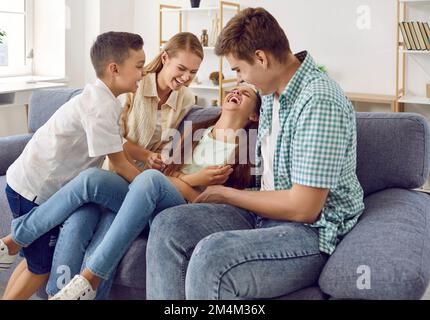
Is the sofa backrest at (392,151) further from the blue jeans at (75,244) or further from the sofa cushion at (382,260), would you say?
the blue jeans at (75,244)

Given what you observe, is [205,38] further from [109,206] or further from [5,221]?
[109,206]

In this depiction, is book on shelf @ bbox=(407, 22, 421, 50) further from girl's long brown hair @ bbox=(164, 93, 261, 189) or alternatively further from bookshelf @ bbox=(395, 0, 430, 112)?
girl's long brown hair @ bbox=(164, 93, 261, 189)

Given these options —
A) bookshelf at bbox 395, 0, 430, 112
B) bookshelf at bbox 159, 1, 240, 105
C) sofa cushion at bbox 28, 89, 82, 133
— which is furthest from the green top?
bookshelf at bbox 159, 1, 240, 105

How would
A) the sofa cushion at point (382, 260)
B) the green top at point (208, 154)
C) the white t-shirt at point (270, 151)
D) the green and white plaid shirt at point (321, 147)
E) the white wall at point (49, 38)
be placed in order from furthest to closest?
the white wall at point (49, 38)
the green top at point (208, 154)
the white t-shirt at point (270, 151)
the green and white plaid shirt at point (321, 147)
the sofa cushion at point (382, 260)

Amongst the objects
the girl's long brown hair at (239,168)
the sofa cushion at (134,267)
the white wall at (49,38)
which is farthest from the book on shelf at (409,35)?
the sofa cushion at (134,267)

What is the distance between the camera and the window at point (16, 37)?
413 centimetres

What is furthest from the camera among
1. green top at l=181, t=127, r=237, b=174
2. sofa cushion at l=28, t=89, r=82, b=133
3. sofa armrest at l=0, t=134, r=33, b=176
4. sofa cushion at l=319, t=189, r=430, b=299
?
sofa cushion at l=28, t=89, r=82, b=133

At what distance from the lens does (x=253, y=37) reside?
1.47 m

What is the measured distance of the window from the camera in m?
4.13

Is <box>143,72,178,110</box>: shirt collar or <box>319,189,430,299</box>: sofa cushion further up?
<box>143,72,178,110</box>: shirt collar

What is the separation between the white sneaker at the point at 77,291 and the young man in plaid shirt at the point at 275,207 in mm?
184

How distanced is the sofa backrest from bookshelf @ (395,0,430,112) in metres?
2.07
